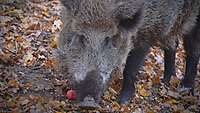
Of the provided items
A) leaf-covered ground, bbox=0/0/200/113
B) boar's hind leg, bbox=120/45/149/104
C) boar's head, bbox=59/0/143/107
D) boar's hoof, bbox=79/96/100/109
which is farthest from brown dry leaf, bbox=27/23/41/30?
boar's hoof, bbox=79/96/100/109

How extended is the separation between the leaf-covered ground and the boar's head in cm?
34

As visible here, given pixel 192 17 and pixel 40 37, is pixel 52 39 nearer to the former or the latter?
pixel 40 37

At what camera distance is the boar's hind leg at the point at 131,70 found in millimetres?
5199

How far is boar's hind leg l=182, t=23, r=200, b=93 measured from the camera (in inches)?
235

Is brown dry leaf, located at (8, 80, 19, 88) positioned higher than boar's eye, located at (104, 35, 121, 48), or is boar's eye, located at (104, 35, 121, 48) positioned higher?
boar's eye, located at (104, 35, 121, 48)

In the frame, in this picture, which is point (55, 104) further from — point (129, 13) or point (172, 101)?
point (172, 101)


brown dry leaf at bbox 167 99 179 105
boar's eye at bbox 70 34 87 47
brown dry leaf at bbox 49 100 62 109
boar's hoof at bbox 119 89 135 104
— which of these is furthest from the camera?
brown dry leaf at bbox 167 99 179 105

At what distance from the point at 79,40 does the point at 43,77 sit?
3.40 feet

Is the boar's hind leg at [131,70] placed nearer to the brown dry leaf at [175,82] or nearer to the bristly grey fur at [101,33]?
the bristly grey fur at [101,33]

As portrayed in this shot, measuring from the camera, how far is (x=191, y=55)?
6.06 metres

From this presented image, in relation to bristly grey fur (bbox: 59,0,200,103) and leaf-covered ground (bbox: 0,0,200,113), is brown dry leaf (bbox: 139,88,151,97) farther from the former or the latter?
bristly grey fur (bbox: 59,0,200,103)

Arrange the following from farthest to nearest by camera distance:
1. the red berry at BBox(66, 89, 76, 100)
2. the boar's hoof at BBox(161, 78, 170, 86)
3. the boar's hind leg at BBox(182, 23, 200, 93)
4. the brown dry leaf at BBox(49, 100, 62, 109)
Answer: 1. the boar's hoof at BBox(161, 78, 170, 86)
2. the boar's hind leg at BBox(182, 23, 200, 93)
3. the brown dry leaf at BBox(49, 100, 62, 109)
4. the red berry at BBox(66, 89, 76, 100)

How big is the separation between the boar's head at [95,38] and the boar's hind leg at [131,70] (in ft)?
1.72

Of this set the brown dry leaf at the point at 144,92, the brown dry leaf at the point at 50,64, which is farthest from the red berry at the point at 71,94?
the brown dry leaf at the point at 144,92
